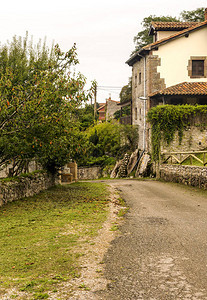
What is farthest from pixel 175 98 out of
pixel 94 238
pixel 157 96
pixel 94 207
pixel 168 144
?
pixel 94 238

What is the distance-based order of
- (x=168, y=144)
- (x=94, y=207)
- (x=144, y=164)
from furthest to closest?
(x=144, y=164), (x=168, y=144), (x=94, y=207)

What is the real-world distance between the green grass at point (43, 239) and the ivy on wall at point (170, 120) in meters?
16.4

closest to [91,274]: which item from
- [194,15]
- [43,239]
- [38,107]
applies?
[43,239]

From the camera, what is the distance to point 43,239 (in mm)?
7688

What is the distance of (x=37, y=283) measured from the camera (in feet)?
16.6

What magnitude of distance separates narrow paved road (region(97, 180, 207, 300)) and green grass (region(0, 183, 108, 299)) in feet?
2.35

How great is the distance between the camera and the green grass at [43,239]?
5.28m

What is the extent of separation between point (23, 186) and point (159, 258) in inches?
377

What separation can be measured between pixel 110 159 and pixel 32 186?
24.3 m

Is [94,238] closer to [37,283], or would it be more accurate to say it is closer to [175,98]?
[37,283]

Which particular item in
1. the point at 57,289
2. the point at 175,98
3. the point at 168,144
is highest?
the point at 175,98

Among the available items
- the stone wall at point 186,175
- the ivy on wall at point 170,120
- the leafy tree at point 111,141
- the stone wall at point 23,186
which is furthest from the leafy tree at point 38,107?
the leafy tree at point 111,141

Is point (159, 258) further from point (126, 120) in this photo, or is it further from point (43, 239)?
point (126, 120)

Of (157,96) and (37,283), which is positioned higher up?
(157,96)
